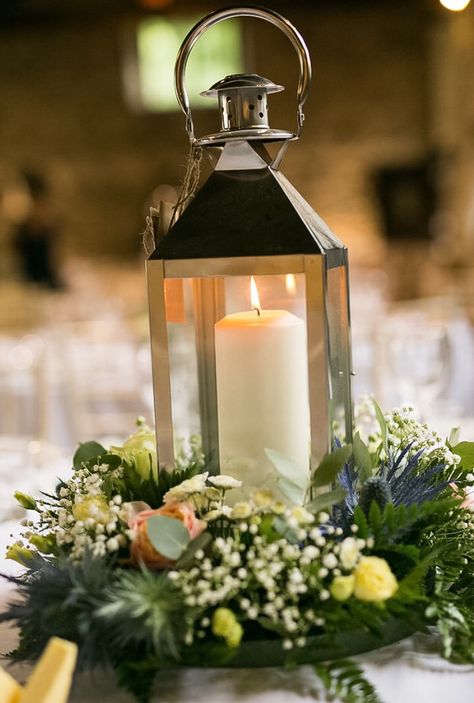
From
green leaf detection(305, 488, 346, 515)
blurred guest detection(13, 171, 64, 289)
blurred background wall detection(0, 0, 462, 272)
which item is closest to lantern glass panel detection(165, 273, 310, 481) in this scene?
green leaf detection(305, 488, 346, 515)

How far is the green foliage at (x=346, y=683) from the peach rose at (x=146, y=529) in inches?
8.1

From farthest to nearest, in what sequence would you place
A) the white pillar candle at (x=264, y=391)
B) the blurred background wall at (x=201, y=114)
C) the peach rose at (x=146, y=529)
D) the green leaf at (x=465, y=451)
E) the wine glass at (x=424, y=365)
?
the blurred background wall at (x=201, y=114)
the wine glass at (x=424, y=365)
the green leaf at (x=465, y=451)
the white pillar candle at (x=264, y=391)
the peach rose at (x=146, y=529)

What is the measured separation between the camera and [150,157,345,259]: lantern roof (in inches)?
46.9

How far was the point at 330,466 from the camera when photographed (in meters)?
1.17

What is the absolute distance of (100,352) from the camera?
520 cm

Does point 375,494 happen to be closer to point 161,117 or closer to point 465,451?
point 465,451

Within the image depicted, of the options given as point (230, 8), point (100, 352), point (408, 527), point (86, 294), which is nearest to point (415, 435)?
point (408, 527)

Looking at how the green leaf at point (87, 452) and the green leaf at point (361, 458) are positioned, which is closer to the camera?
the green leaf at point (361, 458)

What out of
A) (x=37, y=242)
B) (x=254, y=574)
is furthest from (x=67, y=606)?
(x=37, y=242)

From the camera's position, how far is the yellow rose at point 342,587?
1068 mm

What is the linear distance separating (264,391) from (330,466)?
148 millimetres

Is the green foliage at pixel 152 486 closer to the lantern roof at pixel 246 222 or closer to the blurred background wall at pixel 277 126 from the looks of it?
the lantern roof at pixel 246 222

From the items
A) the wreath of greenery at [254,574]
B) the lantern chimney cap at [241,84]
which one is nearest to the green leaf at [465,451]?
the wreath of greenery at [254,574]

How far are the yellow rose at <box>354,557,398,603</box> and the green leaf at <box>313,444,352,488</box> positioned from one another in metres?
0.12
